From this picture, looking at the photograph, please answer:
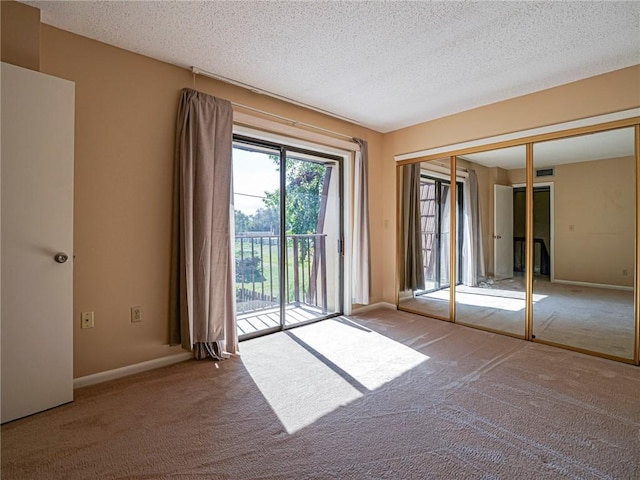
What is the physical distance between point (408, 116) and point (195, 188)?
2.61m

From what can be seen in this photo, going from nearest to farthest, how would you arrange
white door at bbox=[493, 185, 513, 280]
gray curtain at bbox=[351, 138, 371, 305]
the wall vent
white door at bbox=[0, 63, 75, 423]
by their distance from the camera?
1. white door at bbox=[0, 63, 75, 423]
2. the wall vent
3. white door at bbox=[493, 185, 513, 280]
4. gray curtain at bbox=[351, 138, 371, 305]

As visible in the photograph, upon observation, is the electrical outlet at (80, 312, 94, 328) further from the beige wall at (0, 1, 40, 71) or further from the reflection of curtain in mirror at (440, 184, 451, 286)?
the reflection of curtain in mirror at (440, 184, 451, 286)

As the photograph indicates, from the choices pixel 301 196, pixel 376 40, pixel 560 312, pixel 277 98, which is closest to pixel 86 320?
pixel 301 196

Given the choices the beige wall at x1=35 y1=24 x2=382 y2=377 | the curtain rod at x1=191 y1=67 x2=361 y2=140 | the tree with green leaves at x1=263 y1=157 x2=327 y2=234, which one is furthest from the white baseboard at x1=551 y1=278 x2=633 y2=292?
the beige wall at x1=35 y1=24 x2=382 y2=377

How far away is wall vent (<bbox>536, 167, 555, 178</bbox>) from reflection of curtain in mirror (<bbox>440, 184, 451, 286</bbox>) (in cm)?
94

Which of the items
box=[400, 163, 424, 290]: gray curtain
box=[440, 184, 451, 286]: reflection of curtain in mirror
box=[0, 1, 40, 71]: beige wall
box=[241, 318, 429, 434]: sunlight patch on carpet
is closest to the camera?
box=[0, 1, 40, 71]: beige wall

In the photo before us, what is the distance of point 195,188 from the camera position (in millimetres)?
2652

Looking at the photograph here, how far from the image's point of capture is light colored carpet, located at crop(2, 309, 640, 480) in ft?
5.02

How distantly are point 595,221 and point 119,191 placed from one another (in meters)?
4.04

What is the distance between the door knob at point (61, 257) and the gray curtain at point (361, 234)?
293 cm

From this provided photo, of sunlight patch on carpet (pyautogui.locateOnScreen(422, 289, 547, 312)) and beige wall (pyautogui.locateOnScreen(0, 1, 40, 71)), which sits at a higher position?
beige wall (pyautogui.locateOnScreen(0, 1, 40, 71))

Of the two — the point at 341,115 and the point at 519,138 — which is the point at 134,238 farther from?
the point at 519,138

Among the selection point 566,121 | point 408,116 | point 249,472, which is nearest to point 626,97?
point 566,121

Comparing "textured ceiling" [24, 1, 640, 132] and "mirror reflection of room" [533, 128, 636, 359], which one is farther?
"mirror reflection of room" [533, 128, 636, 359]
